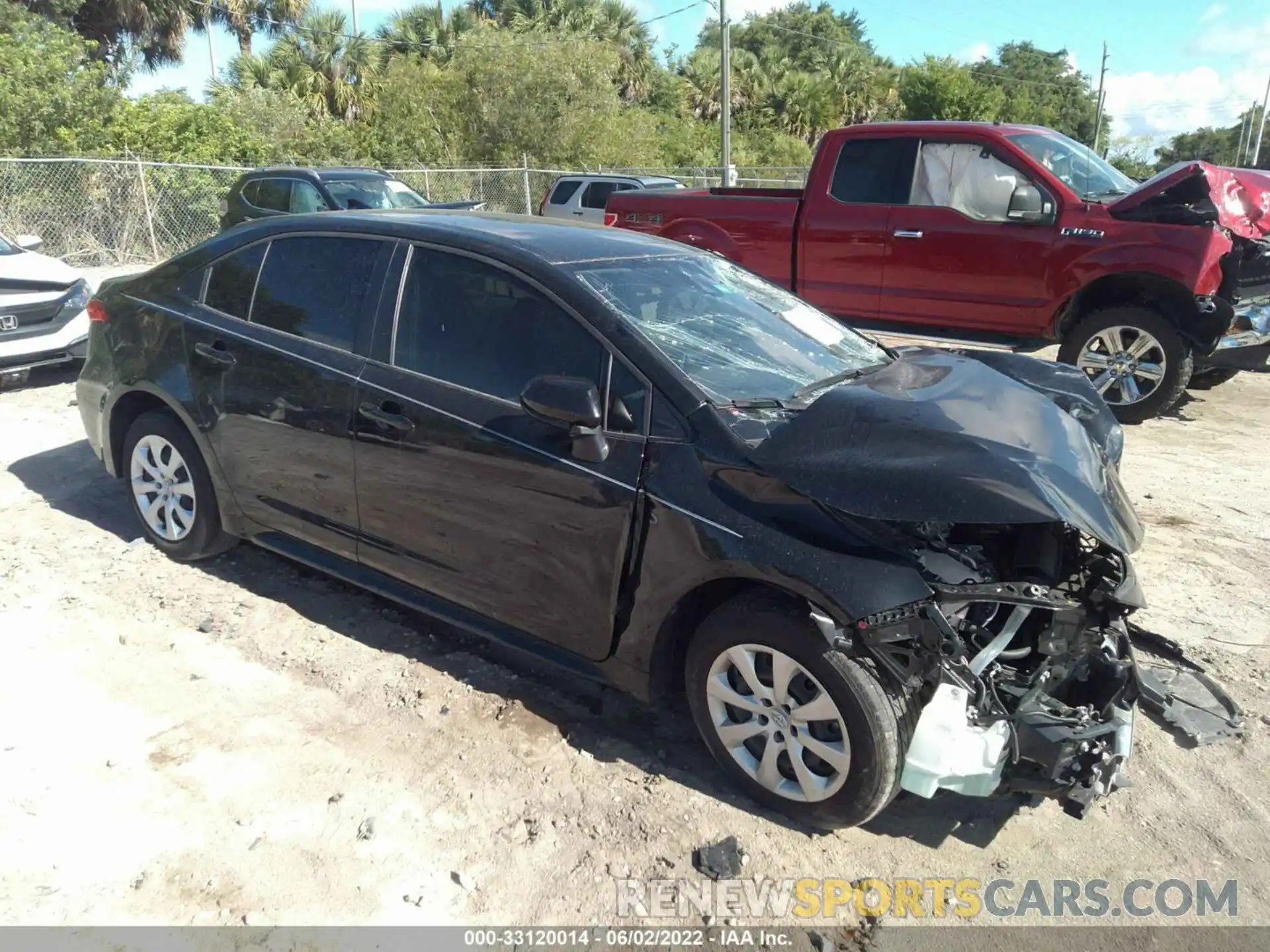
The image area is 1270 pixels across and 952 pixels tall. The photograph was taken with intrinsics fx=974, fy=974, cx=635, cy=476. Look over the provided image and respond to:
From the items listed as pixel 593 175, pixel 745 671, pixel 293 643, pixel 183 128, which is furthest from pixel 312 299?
pixel 183 128

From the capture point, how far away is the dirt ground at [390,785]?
2754 mm

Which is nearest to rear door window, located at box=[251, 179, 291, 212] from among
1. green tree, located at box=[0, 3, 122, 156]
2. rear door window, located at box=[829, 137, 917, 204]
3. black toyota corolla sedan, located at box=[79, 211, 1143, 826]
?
green tree, located at box=[0, 3, 122, 156]

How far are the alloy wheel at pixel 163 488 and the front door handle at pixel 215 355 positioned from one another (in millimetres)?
493

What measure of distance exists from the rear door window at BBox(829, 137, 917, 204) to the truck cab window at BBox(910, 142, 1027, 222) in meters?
0.10

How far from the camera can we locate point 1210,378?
8336 millimetres

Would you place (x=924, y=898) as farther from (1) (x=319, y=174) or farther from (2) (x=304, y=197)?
(1) (x=319, y=174)

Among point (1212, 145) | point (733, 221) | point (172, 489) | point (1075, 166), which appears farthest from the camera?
point (1212, 145)

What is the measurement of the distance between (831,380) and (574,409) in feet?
3.64

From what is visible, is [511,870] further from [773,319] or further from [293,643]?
[773,319]

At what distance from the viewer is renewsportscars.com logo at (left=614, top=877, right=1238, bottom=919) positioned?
2.72m

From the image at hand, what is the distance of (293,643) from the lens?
405 centimetres

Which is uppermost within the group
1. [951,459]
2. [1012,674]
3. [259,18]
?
[259,18]

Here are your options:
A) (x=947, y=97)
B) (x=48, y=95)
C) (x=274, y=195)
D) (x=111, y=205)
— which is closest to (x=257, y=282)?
(x=274, y=195)

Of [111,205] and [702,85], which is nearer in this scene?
[111,205]
